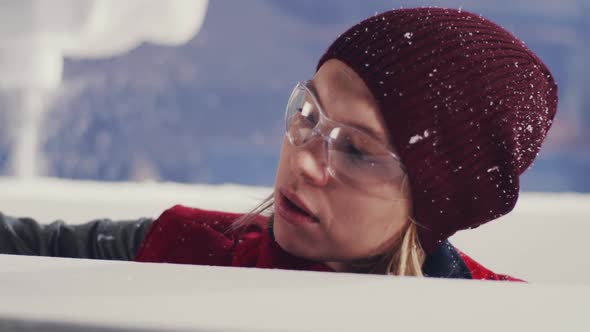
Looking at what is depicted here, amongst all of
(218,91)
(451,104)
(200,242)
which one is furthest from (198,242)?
(218,91)

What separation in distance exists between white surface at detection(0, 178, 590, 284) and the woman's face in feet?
1.91

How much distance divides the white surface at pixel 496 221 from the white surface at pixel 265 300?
2.81 feet

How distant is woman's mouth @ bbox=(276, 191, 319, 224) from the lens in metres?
0.60

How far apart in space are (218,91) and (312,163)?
2.76 m

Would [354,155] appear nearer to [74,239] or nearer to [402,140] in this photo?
[402,140]

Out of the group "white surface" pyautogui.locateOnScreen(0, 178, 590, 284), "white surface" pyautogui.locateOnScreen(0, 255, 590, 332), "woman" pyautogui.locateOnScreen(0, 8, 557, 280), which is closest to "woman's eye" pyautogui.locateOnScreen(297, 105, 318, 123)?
"woman" pyautogui.locateOnScreen(0, 8, 557, 280)

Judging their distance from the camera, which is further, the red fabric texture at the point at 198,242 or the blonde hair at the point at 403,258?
the red fabric texture at the point at 198,242

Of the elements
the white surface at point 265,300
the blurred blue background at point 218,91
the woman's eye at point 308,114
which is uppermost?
the woman's eye at point 308,114

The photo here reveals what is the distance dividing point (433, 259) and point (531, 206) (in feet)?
1.89

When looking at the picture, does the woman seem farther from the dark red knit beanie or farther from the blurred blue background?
the blurred blue background

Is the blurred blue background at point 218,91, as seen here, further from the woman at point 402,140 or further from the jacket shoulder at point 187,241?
the woman at point 402,140

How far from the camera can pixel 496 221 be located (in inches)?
45.7

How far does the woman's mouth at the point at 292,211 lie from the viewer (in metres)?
0.60

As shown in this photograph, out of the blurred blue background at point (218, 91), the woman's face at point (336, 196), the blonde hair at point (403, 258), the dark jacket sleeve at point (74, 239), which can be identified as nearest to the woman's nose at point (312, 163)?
the woman's face at point (336, 196)
